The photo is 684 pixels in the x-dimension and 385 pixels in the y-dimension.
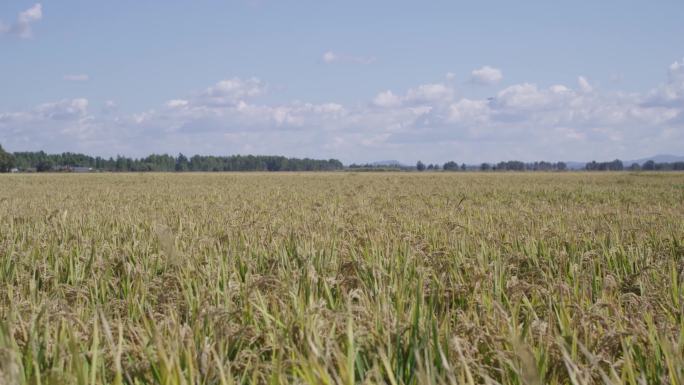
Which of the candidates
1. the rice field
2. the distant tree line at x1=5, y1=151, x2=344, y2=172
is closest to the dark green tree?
the distant tree line at x1=5, y1=151, x2=344, y2=172

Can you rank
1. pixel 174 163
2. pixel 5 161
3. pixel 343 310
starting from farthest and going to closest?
pixel 174 163 < pixel 5 161 < pixel 343 310

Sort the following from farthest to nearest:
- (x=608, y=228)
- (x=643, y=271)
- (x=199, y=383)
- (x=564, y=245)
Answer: (x=608, y=228), (x=564, y=245), (x=643, y=271), (x=199, y=383)

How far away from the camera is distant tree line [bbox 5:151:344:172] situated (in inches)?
6388

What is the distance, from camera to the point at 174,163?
17875cm

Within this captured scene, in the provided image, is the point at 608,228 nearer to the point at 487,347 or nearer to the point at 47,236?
the point at 487,347

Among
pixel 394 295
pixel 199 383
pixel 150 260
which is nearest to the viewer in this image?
pixel 199 383

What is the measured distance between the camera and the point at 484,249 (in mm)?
5273

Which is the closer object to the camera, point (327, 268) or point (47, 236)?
point (327, 268)

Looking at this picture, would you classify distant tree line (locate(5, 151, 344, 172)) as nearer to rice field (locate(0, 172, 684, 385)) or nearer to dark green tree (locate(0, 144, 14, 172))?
dark green tree (locate(0, 144, 14, 172))

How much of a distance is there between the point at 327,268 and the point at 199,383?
2.75 meters

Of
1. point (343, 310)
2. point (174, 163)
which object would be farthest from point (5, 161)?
point (343, 310)

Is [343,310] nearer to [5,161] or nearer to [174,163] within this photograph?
[5,161]

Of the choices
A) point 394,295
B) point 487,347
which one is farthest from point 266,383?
point 394,295

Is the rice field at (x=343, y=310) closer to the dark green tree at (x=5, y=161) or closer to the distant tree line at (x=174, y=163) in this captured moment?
the dark green tree at (x=5, y=161)
